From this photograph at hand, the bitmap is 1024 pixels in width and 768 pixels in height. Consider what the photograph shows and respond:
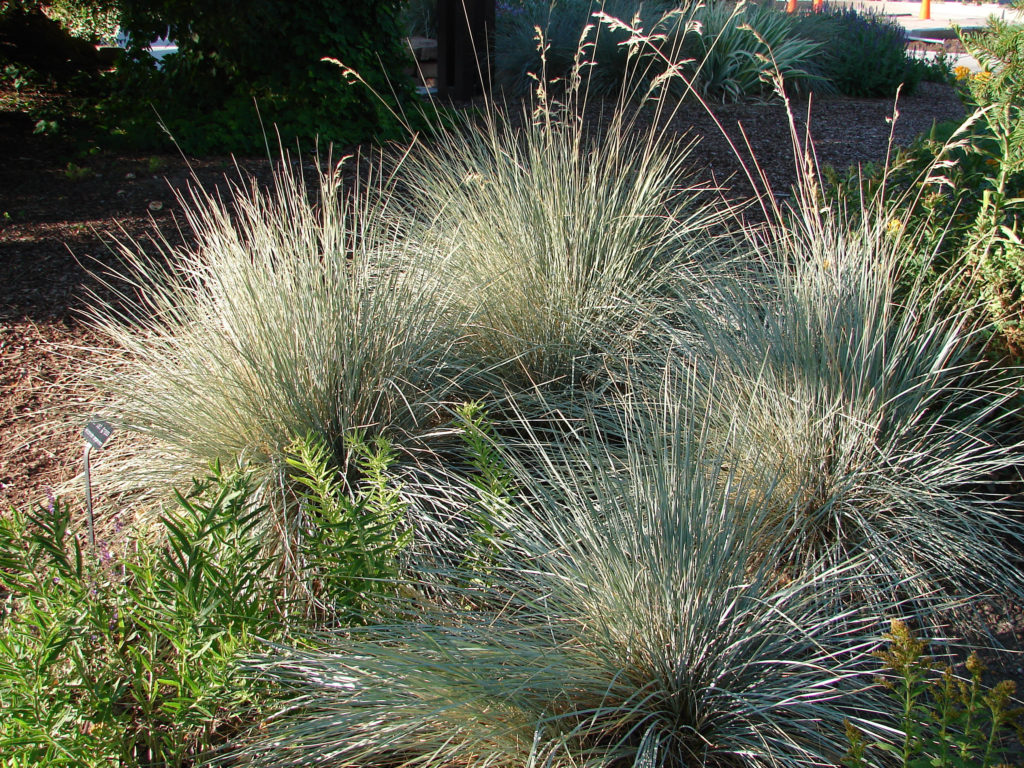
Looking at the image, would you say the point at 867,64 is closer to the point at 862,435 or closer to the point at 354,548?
the point at 862,435

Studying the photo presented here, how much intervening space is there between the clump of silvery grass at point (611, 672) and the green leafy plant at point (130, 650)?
135mm

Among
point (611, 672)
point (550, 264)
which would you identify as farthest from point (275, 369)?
point (611, 672)

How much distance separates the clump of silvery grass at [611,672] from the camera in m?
1.74

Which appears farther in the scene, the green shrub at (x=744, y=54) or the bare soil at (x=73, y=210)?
the green shrub at (x=744, y=54)

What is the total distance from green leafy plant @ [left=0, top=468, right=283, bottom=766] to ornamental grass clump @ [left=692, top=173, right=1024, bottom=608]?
1408 millimetres

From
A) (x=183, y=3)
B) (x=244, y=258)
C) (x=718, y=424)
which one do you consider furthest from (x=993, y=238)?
(x=183, y=3)

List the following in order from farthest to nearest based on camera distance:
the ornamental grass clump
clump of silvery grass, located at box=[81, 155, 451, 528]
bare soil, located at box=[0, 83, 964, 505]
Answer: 1. bare soil, located at box=[0, 83, 964, 505]
2. clump of silvery grass, located at box=[81, 155, 451, 528]
3. the ornamental grass clump

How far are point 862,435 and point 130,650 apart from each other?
2.16 metres

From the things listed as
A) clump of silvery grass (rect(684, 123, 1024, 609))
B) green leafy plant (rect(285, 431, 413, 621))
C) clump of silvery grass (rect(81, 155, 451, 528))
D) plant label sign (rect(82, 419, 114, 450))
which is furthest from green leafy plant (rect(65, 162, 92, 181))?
clump of silvery grass (rect(684, 123, 1024, 609))

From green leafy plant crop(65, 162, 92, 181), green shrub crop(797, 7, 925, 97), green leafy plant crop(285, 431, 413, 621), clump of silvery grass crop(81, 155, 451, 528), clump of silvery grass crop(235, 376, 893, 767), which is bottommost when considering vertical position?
clump of silvery grass crop(235, 376, 893, 767)

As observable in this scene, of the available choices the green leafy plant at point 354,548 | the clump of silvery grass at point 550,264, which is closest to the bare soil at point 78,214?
the clump of silvery grass at point 550,264

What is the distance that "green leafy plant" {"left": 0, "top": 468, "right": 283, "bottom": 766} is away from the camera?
66.8 inches

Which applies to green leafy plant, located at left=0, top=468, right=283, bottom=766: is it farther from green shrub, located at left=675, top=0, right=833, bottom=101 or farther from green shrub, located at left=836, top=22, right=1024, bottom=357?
green shrub, located at left=675, top=0, right=833, bottom=101

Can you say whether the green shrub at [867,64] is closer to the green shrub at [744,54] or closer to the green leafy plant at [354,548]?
the green shrub at [744,54]
